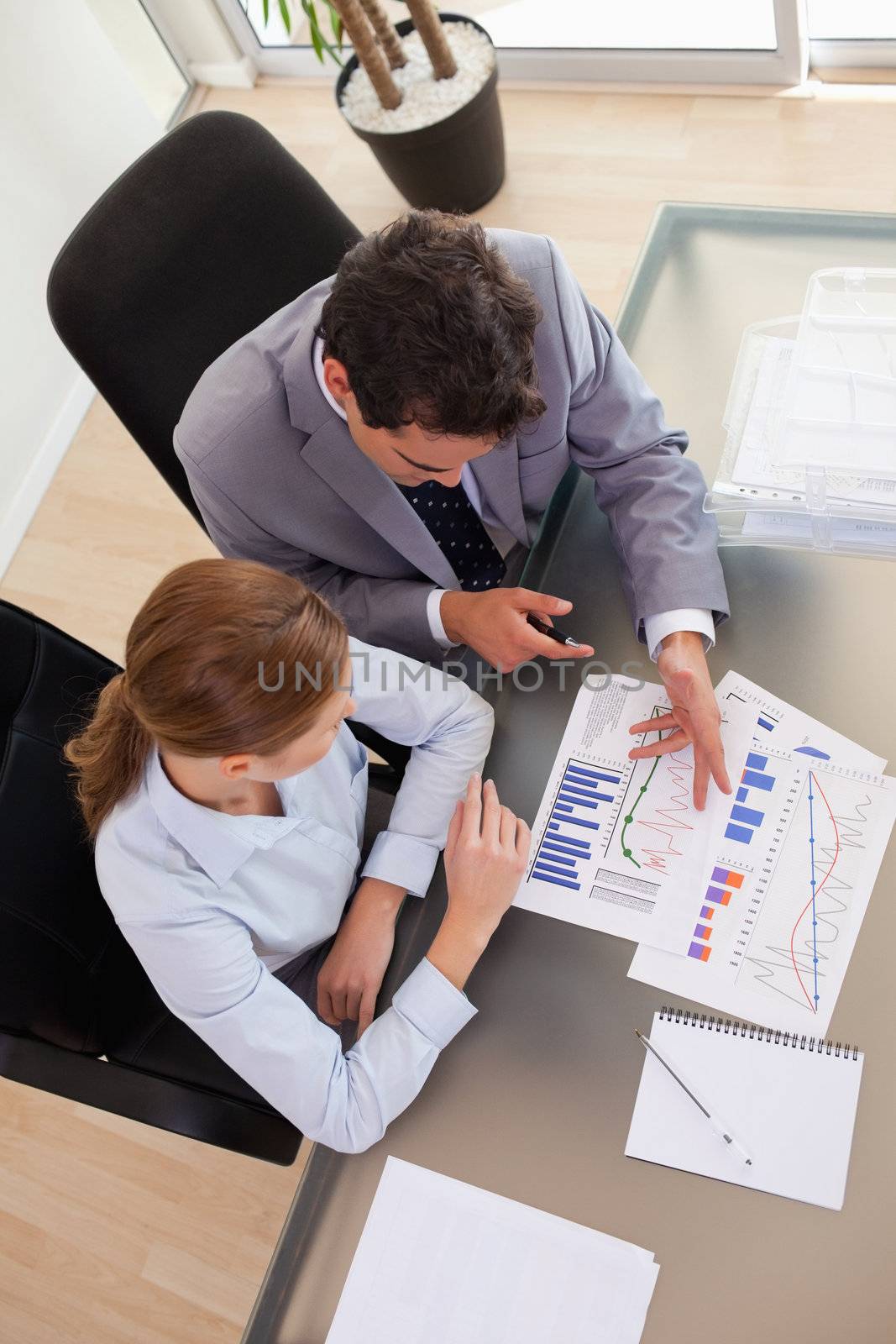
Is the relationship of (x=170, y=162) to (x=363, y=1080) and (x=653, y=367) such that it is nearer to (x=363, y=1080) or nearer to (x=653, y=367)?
Answer: (x=653, y=367)

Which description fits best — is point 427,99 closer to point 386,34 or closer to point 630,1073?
point 386,34

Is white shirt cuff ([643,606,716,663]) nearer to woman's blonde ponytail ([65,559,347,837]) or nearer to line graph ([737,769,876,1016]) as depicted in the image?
line graph ([737,769,876,1016])

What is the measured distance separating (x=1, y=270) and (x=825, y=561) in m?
2.12

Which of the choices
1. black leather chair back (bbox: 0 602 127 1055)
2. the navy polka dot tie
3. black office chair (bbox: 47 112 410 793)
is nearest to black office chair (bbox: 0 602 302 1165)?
black leather chair back (bbox: 0 602 127 1055)

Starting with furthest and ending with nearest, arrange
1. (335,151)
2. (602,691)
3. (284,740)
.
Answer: (335,151)
(602,691)
(284,740)

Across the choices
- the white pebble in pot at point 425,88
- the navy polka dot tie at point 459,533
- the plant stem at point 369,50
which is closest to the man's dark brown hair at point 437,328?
the navy polka dot tie at point 459,533

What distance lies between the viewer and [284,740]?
36.6 inches

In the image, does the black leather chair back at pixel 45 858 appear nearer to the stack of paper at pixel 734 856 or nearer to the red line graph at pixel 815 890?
the stack of paper at pixel 734 856

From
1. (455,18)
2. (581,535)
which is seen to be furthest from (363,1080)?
(455,18)

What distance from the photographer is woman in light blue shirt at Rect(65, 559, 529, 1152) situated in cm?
88

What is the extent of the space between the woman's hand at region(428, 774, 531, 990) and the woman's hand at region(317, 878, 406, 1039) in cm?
8

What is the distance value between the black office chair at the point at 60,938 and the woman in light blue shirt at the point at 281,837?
8 centimetres

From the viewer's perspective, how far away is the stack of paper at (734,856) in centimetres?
96

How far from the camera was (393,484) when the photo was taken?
1.27m
